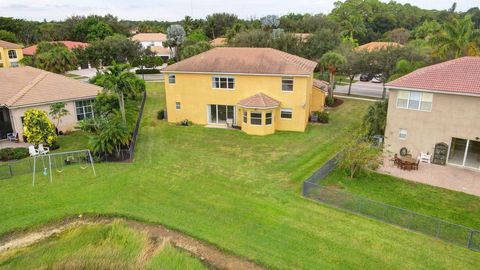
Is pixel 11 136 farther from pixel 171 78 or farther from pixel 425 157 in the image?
pixel 425 157

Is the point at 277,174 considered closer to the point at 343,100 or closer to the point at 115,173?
the point at 115,173

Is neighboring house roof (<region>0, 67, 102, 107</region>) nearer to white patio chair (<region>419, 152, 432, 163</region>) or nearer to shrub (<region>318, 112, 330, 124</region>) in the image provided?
shrub (<region>318, 112, 330, 124</region>)

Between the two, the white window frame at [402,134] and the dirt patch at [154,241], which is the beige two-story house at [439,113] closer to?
the white window frame at [402,134]

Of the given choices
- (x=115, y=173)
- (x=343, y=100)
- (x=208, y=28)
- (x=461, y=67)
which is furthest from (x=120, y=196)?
(x=208, y=28)

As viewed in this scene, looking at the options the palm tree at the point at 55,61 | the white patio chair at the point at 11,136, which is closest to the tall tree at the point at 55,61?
the palm tree at the point at 55,61

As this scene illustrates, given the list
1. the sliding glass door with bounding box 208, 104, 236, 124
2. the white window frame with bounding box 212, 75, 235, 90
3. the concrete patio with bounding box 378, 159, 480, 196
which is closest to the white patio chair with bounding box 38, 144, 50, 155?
the sliding glass door with bounding box 208, 104, 236, 124

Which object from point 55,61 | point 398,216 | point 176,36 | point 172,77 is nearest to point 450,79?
point 398,216
